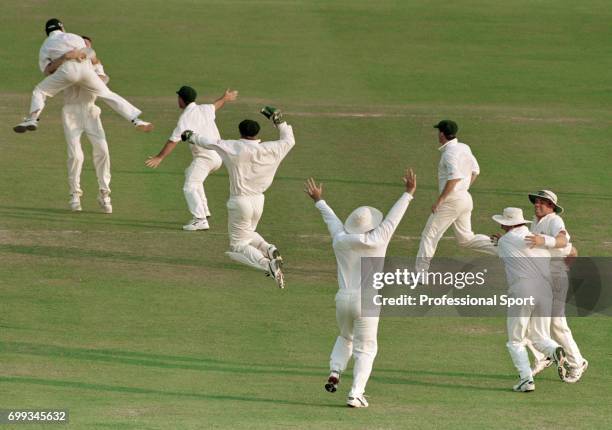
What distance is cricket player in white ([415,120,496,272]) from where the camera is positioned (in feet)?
62.9

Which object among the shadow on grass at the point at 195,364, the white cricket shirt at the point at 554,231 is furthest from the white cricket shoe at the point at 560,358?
the white cricket shirt at the point at 554,231

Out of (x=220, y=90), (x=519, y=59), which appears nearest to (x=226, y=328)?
(x=220, y=90)

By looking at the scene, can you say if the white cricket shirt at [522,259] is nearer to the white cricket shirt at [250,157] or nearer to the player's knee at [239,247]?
the white cricket shirt at [250,157]

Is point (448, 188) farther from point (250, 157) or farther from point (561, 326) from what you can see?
point (561, 326)

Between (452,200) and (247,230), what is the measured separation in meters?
2.74

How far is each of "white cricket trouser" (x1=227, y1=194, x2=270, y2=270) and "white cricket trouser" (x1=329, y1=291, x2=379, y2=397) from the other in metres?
5.04

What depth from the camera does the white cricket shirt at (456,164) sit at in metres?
19.1

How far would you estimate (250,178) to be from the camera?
19.3m

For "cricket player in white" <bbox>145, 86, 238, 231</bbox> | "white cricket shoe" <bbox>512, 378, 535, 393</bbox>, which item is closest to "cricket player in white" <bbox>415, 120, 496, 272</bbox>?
"cricket player in white" <bbox>145, 86, 238, 231</bbox>

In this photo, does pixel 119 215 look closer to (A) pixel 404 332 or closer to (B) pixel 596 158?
(A) pixel 404 332

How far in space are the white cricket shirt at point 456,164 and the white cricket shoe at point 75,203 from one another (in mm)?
6675

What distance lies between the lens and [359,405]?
557 inches

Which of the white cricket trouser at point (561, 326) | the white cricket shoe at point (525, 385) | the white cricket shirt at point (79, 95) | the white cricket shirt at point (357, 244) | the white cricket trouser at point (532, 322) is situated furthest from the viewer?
the white cricket shirt at point (79, 95)

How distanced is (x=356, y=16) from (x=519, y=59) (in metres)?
7.22
